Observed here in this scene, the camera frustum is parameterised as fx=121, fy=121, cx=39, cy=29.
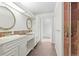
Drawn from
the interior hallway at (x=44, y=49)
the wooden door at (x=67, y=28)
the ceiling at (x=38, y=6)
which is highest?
the ceiling at (x=38, y=6)

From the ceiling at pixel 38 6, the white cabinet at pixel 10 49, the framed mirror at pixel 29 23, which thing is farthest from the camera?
the framed mirror at pixel 29 23

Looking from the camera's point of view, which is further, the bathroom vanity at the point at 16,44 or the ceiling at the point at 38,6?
the ceiling at the point at 38,6

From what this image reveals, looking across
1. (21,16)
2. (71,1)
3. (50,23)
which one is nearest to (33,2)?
(21,16)

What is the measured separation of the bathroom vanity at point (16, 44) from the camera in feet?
5.43

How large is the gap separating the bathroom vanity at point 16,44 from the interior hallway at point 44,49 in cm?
10

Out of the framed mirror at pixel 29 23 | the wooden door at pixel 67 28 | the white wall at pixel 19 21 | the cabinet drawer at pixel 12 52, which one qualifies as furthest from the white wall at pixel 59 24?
the cabinet drawer at pixel 12 52

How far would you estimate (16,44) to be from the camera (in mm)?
1858

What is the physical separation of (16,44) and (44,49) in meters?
0.44

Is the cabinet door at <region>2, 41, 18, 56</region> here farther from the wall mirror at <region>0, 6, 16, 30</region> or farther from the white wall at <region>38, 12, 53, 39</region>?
the white wall at <region>38, 12, 53, 39</region>

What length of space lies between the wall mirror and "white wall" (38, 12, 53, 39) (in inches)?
17.2

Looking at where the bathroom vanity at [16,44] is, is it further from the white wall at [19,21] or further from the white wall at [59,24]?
the white wall at [59,24]

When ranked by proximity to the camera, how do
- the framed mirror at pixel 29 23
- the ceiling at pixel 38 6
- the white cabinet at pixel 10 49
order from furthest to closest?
the framed mirror at pixel 29 23
the ceiling at pixel 38 6
the white cabinet at pixel 10 49

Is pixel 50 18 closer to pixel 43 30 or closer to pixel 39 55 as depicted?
pixel 43 30

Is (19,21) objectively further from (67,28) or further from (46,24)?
(67,28)
